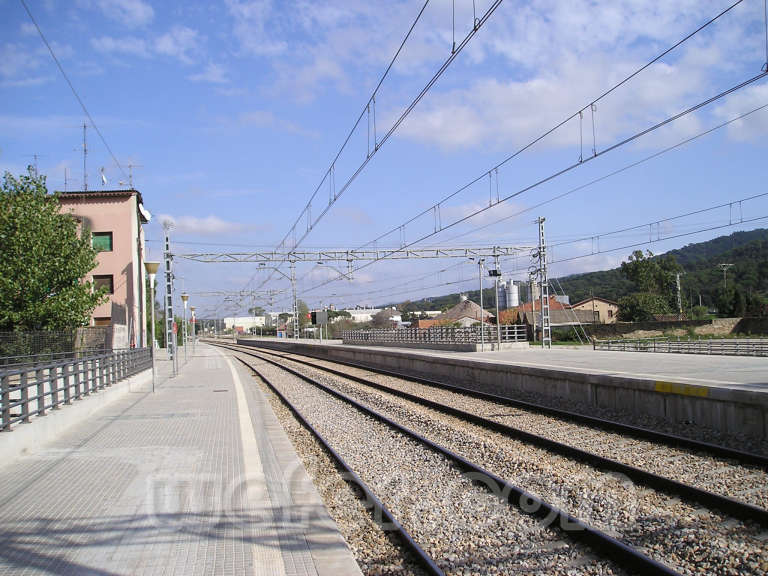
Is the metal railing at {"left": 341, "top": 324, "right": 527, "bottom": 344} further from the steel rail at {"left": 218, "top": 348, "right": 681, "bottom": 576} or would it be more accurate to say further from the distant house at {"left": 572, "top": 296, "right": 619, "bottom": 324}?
the distant house at {"left": 572, "top": 296, "right": 619, "bottom": 324}

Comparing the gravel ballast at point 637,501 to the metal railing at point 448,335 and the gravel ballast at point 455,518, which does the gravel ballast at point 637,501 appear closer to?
the gravel ballast at point 455,518

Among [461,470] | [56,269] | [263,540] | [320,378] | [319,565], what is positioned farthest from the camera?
[56,269]

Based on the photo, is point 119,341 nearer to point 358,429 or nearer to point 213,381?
point 213,381

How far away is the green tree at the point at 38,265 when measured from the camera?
28.6 m

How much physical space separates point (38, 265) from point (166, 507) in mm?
26062

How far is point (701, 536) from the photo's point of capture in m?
5.92

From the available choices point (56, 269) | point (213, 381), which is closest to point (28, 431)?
point (213, 381)

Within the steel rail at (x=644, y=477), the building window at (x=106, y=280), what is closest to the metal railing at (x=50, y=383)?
the steel rail at (x=644, y=477)

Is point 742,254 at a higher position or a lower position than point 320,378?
higher

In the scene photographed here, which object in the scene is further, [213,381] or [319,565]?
[213,381]

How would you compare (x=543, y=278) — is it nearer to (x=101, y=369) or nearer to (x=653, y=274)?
(x=101, y=369)

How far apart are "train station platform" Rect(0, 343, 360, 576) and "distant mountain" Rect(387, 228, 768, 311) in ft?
259

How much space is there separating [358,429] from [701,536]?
26.5ft

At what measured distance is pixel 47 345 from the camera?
2397 cm
